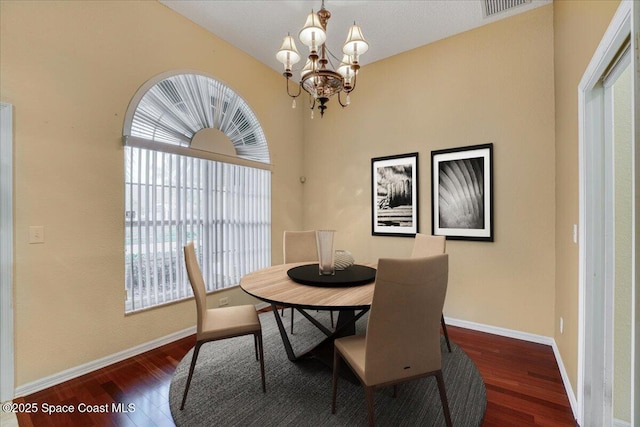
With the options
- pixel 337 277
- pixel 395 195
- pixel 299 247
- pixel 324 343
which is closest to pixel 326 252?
pixel 337 277

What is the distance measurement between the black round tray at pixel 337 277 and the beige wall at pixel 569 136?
1.34 m

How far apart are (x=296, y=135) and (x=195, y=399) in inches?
138

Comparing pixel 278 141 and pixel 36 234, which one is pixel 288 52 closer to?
pixel 278 141

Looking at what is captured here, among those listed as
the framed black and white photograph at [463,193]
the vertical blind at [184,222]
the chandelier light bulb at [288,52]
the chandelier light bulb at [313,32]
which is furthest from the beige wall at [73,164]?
the framed black and white photograph at [463,193]

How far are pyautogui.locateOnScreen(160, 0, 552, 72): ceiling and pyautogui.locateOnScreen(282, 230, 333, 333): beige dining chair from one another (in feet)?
7.40

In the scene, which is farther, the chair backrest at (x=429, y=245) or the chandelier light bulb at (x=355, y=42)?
the chair backrest at (x=429, y=245)

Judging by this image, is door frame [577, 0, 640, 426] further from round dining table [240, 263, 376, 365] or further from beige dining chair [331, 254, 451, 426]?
round dining table [240, 263, 376, 365]

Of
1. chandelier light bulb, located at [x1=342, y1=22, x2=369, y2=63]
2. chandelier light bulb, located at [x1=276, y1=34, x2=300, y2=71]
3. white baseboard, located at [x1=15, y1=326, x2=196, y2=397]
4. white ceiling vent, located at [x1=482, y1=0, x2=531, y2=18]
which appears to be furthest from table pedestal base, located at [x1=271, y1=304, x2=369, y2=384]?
white ceiling vent, located at [x1=482, y1=0, x2=531, y2=18]

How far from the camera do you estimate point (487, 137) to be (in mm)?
2842

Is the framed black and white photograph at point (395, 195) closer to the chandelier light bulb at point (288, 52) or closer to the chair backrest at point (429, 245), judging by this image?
the chair backrest at point (429, 245)

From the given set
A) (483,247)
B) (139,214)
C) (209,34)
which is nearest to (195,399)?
(139,214)

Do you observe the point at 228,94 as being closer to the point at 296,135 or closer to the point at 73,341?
the point at 296,135

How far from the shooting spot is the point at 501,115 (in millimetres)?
2771

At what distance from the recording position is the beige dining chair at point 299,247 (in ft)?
10.1
